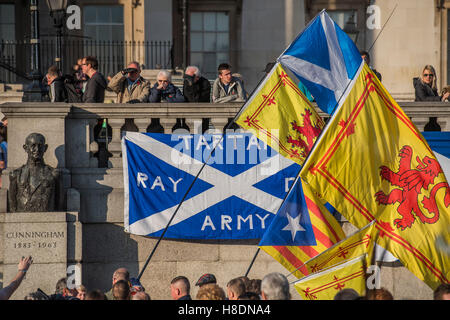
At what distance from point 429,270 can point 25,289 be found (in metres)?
4.91

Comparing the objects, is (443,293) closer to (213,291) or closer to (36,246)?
(213,291)

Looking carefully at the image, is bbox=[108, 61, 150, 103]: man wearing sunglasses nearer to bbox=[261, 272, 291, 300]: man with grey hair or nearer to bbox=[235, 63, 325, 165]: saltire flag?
bbox=[235, 63, 325, 165]: saltire flag

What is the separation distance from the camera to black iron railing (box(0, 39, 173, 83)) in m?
27.0

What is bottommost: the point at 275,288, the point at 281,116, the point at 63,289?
the point at 63,289

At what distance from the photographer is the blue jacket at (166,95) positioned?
575 inches

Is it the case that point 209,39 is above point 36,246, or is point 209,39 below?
above

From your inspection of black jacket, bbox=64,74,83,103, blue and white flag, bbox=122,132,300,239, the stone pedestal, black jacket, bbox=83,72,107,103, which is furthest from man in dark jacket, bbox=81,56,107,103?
the stone pedestal

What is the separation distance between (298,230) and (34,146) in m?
3.75

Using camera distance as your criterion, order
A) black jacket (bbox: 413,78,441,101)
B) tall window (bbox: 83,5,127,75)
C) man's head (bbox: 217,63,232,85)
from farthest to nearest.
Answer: tall window (bbox: 83,5,127,75) → black jacket (bbox: 413,78,441,101) → man's head (bbox: 217,63,232,85)

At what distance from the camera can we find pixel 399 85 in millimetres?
28109

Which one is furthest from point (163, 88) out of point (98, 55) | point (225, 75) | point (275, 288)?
point (98, 55)

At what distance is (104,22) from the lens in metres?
28.4

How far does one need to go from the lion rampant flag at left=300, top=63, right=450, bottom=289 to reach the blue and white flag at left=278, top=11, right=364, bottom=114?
2.51 ft
